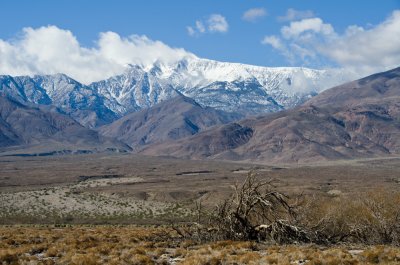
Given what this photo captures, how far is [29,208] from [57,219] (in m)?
15.8

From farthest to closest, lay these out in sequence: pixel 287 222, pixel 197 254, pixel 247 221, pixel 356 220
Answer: pixel 356 220 → pixel 247 221 → pixel 287 222 → pixel 197 254

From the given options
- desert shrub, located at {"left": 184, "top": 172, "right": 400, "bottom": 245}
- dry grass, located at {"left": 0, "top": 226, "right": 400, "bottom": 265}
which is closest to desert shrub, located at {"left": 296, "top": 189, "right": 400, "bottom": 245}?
desert shrub, located at {"left": 184, "top": 172, "right": 400, "bottom": 245}

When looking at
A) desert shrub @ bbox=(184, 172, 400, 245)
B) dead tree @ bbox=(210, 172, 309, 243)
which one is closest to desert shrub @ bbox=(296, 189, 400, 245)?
desert shrub @ bbox=(184, 172, 400, 245)

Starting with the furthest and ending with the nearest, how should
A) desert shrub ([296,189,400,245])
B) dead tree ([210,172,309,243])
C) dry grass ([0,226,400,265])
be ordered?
desert shrub ([296,189,400,245]) < dead tree ([210,172,309,243]) < dry grass ([0,226,400,265])

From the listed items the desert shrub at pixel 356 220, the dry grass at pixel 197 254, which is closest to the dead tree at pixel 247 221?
the desert shrub at pixel 356 220

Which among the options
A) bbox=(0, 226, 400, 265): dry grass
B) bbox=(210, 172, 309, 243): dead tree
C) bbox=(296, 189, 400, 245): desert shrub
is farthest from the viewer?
bbox=(296, 189, 400, 245): desert shrub

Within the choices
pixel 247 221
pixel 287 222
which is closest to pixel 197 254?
pixel 247 221

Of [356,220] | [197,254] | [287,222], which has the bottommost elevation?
[356,220]

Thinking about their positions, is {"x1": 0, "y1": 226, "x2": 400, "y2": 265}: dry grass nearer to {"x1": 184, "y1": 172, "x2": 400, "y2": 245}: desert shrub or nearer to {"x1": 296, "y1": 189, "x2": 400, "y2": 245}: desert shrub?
{"x1": 184, "y1": 172, "x2": 400, "y2": 245}: desert shrub

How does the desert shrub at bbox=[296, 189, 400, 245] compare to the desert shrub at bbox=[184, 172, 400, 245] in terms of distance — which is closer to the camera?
the desert shrub at bbox=[184, 172, 400, 245]

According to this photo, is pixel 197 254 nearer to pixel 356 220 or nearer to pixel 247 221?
pixel 247 221

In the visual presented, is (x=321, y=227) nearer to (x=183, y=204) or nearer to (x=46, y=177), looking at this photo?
(x=183, y=204)

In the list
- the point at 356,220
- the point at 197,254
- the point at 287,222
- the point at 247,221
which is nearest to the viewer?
the point at 197,254

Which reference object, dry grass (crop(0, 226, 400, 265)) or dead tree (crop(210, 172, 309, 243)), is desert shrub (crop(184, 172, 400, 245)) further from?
dry grass (crop(0, 226, 400, 265))
